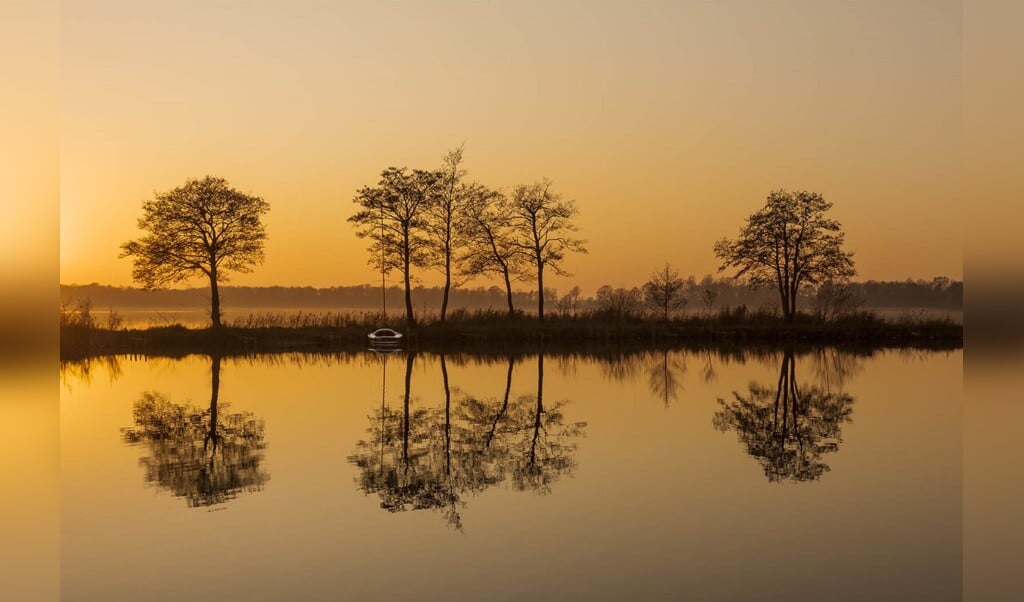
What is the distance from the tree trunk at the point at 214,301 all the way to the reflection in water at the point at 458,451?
35.4 m

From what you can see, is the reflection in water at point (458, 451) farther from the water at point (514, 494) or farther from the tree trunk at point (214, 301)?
the tree trunk at point (214, 301)

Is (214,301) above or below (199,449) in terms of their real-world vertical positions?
above

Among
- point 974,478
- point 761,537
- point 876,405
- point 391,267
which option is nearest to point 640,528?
point 761,537

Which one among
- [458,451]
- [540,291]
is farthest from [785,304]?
[458,451]

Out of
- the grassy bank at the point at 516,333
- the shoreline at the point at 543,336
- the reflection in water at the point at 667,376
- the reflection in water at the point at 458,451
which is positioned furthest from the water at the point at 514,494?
the grassy bank at the point at 516,333

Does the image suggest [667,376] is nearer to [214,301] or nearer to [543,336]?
[543,336]

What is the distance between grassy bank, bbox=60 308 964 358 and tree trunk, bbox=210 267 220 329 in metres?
1.01

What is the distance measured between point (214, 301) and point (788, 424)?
46.7m

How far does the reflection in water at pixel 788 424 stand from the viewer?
18109 mm

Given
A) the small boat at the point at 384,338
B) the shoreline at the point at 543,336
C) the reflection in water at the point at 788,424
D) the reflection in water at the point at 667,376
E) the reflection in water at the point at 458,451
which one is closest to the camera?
the reflection in water at the point at 458,451

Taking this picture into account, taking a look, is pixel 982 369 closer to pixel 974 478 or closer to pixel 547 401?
pixel 974 478

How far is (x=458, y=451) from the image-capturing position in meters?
19.5

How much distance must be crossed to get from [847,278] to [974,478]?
54159 millimetres

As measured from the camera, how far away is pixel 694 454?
19.3 metres
